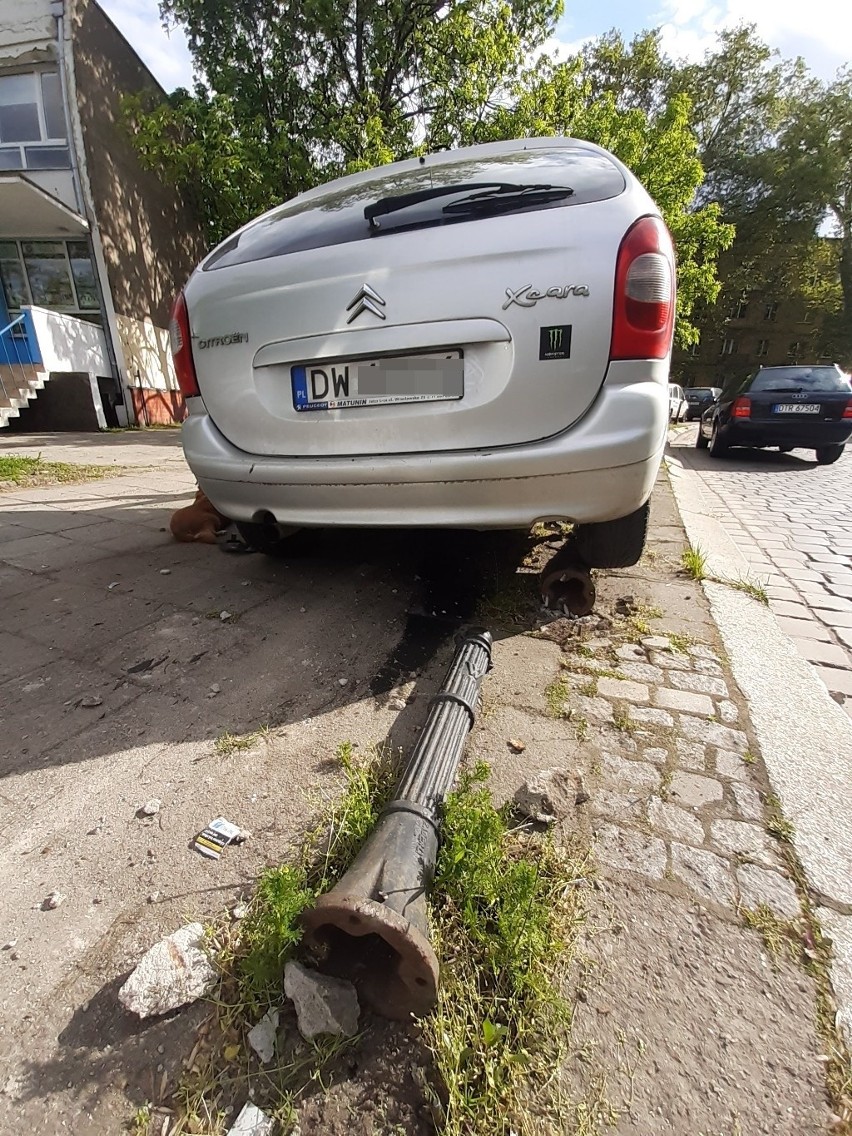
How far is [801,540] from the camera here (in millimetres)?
4266

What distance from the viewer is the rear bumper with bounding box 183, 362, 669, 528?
1721 millimetres

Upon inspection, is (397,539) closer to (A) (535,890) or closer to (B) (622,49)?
(A) (535,890)

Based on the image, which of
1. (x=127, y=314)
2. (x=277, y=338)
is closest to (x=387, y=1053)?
(x=277, y=338)

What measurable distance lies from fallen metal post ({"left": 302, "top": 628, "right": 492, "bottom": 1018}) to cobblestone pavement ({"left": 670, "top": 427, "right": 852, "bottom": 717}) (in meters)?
1.73

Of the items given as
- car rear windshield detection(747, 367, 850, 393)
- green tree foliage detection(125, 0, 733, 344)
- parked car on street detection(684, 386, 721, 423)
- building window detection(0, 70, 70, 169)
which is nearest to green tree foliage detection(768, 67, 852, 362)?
parked car on street detection(684, 386, 721, 423)

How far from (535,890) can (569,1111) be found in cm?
33

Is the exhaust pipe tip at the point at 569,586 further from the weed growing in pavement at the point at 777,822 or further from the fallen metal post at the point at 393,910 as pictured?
the fallen metal post at the point at 393,910

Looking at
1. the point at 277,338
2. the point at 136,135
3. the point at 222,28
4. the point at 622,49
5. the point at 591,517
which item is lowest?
the point at 591,517

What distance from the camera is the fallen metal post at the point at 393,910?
897 mm

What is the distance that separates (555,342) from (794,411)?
893cm

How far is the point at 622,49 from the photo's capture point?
25.0 metres

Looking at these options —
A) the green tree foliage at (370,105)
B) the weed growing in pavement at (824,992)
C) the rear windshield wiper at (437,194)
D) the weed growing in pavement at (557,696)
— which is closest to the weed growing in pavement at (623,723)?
the weed growing in pavement at (557,696)

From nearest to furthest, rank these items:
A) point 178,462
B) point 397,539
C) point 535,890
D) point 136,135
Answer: point 535,890
point 397,539
point 178,462
point 136,135

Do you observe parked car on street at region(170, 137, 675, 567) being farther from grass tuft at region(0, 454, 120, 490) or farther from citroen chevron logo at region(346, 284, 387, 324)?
grass tuft at region(0, 454, 120, 490)
